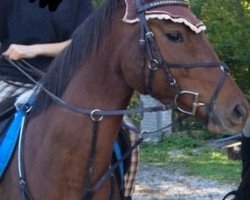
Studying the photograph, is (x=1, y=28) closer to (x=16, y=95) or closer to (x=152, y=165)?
(x=16, y=95)

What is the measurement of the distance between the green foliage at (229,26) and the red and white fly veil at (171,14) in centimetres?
1370

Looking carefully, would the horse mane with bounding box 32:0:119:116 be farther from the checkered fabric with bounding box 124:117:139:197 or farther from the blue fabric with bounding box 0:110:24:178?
the checkered fabric with bounding box 124:117:139:197

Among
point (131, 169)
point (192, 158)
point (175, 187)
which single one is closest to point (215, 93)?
point (131, 169)

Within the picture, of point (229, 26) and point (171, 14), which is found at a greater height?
point (171, 14)

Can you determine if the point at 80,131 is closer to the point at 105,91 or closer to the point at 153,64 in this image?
the point at 105,91

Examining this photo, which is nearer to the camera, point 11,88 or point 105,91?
point 105,91

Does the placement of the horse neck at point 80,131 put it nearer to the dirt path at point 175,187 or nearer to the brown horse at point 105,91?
the brown horse at point 105,91

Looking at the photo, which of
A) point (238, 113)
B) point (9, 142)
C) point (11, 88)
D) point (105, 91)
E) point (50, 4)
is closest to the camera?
point (238, 113)

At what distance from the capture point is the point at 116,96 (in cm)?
380

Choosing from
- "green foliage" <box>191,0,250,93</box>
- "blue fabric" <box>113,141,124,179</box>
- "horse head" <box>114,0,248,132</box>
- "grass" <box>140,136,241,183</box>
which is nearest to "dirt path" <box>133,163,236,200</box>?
"grass" <box>140,136,241,183</box>

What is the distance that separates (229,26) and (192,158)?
17.3 ft

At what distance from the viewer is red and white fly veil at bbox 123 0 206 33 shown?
3568 millimetres

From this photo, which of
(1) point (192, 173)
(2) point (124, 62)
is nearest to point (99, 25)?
(2) point (124, 62)

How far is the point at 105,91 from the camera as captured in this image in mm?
3814
